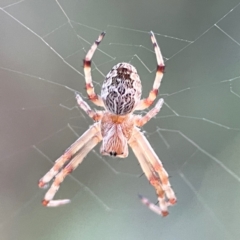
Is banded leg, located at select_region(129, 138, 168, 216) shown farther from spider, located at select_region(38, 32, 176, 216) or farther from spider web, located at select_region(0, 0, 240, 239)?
spider web, located at select_region(0, 0, 240, 239)

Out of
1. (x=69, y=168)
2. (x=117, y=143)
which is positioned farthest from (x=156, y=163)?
(x=69, y=168)

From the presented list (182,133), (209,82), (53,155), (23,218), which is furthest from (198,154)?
(23,218)

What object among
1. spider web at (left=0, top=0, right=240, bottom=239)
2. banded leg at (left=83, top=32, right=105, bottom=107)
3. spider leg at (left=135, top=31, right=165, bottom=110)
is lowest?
spider web at (left=0, top=0, right=240, bottom=239)

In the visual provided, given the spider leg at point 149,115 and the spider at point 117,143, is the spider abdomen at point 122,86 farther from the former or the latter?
the spider leg at point 149,115

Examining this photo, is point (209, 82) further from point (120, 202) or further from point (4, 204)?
point (4, 204)

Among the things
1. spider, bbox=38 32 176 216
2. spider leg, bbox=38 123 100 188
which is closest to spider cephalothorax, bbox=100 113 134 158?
spider, bbox=38 32 176 216

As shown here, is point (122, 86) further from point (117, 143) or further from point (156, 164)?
point (156, 164)

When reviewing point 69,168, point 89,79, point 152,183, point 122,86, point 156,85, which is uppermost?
point 89,79

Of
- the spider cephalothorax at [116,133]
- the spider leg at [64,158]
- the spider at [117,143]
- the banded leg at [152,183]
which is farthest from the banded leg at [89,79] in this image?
the banded leg at [152,183]
